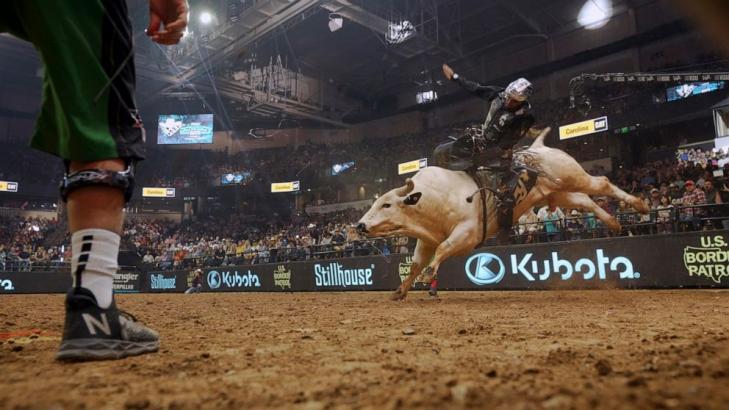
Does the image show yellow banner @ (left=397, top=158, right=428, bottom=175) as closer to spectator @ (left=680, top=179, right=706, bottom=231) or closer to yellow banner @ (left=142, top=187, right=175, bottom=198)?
spectator @ (left=680, top=179, right=706, bottom=231)

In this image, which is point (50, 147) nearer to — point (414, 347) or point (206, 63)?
point (414, 347)

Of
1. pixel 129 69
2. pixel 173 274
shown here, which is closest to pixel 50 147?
pixel 129 69

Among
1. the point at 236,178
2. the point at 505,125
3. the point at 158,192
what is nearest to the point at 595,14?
the point at 505,125

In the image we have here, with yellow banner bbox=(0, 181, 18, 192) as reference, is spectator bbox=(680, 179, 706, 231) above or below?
below

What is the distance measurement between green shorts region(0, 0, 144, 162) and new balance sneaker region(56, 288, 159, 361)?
0.59 m

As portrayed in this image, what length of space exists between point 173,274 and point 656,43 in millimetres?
26172

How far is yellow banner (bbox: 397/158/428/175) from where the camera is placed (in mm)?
26641

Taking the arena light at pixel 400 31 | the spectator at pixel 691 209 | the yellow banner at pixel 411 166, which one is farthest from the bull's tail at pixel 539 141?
the yellow banner at pixel 411 166

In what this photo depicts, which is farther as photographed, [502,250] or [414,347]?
[502,250]

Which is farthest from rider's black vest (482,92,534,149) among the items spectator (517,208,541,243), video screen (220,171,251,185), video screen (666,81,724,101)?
video screen (220,171,251,185)

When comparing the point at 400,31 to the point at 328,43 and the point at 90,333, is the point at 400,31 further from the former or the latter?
the point at 90,333

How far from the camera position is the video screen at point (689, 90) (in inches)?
683

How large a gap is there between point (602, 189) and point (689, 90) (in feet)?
48.7

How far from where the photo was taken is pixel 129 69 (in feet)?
6.87
